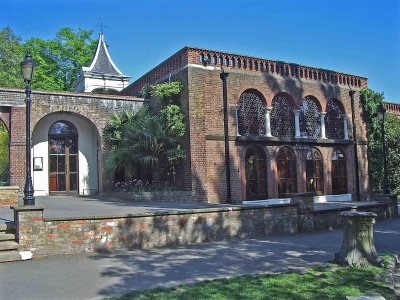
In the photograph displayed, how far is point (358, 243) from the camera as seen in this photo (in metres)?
7.82

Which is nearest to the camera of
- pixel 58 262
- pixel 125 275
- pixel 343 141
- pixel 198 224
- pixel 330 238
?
pixel 125 275

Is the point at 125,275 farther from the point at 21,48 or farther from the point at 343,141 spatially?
the point at 21,48

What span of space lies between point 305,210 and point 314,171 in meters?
8.13

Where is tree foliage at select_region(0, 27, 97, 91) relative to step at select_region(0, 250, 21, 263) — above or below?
above

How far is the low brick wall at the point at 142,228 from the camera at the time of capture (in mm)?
8258

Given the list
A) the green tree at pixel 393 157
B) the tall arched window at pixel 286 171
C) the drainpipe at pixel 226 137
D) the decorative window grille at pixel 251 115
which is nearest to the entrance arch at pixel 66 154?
the drainpipe at pixel 226 137

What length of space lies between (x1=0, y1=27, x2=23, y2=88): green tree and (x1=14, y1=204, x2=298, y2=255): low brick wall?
31610 millimetres

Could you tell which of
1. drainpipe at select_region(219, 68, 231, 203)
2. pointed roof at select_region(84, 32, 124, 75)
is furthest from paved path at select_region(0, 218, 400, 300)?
pointed roof at select_region(84, 32, 124, 75)

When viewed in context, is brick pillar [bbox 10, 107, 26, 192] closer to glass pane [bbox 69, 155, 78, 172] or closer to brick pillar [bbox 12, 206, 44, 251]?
glass pane [bbox 69, 155, 78, 172]

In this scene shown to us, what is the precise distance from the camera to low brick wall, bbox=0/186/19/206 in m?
14.0

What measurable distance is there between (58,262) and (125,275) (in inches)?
67.5

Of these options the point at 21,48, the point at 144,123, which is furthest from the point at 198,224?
the point at 21,48

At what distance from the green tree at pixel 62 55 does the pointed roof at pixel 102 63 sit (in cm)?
452

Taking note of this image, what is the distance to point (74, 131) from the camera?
19.1 meters
